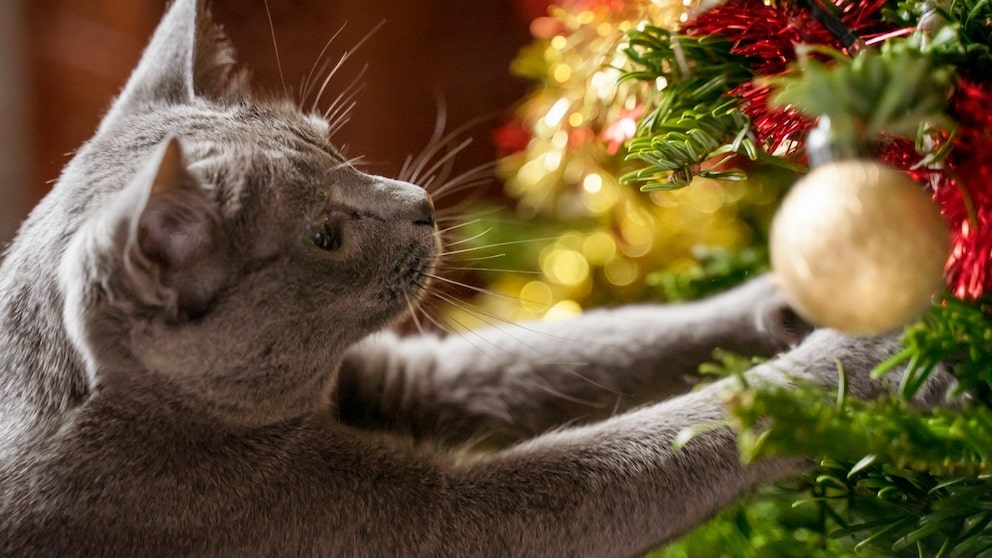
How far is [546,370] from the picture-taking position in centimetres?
84

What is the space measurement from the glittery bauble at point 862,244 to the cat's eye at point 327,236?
35 cm

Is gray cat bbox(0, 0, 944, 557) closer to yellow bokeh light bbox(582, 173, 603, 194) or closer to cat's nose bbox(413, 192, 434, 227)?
cat's nose bbox(413, 192, 434, 227)

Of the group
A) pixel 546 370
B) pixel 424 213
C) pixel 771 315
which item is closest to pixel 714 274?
pixel 771 315

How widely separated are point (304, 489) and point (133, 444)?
115 millimetres

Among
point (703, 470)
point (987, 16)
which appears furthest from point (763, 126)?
point (703, 470)

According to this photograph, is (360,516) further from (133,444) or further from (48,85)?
(48,85)

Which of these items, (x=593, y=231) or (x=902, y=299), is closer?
(x=902, y=299)

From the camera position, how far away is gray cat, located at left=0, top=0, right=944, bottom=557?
20.9 inches

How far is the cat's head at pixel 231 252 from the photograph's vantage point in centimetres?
49

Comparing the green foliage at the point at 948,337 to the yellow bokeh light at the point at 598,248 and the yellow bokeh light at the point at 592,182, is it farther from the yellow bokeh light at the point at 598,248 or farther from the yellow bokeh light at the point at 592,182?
the yellow bokeh light at the point at 598,248

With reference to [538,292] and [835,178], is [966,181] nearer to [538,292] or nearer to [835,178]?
[835,178]

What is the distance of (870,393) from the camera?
0.56 m

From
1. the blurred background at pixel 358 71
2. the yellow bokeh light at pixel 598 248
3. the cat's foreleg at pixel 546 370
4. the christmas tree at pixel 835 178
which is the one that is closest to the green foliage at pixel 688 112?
the christmas tree at pixel 835 178

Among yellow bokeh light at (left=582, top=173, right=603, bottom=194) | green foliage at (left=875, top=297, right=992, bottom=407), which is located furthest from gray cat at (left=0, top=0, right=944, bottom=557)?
yellow bokeh light at (left=582, top=173, right=603, bottom=194)
